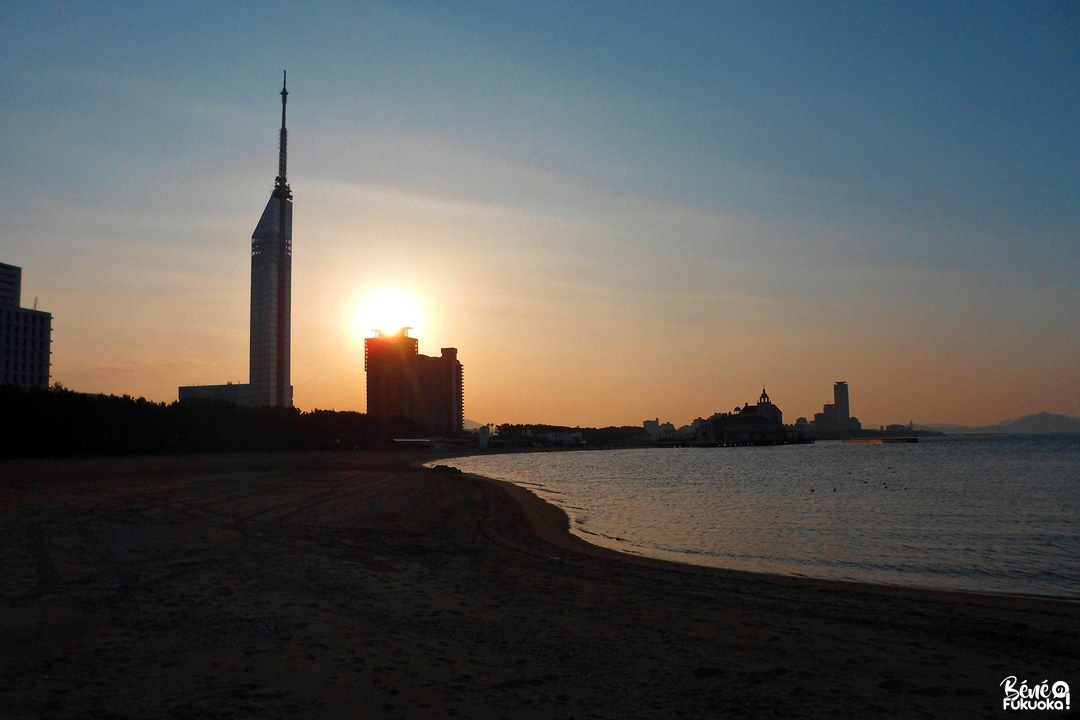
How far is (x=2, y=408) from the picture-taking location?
216ft

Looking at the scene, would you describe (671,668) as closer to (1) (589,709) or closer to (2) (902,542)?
(1) (589,709)

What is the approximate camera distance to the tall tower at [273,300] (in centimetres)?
18625

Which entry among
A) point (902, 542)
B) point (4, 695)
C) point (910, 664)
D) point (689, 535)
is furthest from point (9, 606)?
point (902, 542)

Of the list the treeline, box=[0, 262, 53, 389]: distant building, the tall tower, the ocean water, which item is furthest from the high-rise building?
the ocean water

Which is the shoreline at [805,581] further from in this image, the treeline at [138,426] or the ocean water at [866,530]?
the treeline at [138,426]

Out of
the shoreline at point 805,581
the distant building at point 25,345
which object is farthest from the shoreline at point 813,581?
the distant building at point 25,345

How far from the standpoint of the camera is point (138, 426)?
8050 centimetres

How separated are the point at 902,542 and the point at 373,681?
74.3 feet

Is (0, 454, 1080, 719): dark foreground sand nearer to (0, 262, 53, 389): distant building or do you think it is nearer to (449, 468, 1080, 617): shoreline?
(449, 468, 1080, 617): shoreline

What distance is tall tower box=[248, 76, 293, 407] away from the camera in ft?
611

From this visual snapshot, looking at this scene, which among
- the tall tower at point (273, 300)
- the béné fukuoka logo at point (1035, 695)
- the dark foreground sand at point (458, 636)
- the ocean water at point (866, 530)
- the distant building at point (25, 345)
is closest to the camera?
the dark foreground sand at point (458, 636)

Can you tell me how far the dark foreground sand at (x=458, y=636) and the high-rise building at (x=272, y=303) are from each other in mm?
176776

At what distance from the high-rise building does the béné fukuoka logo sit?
18834 cm

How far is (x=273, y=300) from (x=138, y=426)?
115 meters
